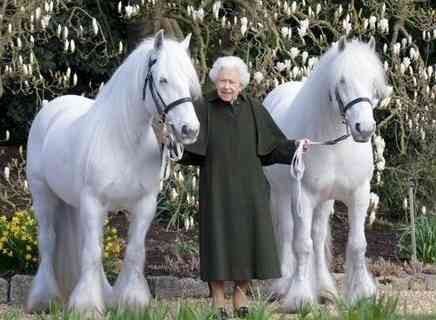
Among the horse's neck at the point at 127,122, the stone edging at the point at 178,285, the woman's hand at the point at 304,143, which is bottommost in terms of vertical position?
the stone edging at the point at 178,285

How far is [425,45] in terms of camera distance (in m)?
12.3

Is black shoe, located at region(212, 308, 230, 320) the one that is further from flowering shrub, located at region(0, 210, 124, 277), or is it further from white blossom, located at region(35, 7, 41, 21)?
white blossom, located at region(35, 7, 41, 21)

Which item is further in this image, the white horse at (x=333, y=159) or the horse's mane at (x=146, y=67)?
the white horse at (x=333, y=159)

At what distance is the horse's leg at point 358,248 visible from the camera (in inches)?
275

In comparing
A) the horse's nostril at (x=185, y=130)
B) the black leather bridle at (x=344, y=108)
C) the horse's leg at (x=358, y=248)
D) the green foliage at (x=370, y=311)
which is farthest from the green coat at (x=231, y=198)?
the green foliage at (x=370, y=311)

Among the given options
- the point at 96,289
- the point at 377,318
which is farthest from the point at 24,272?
the point at 377,318

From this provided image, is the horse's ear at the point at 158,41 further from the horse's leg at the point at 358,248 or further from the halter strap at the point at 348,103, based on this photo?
the horse's leg at the point at 358,248

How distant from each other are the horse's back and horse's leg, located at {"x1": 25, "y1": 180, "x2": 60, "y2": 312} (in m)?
0.13

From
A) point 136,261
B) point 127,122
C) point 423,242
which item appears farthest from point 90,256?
point 423,242

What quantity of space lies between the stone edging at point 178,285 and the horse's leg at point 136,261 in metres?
1.19

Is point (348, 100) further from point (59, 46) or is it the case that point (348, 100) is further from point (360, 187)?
point (59, 46)

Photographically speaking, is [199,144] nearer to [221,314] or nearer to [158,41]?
[158,41]

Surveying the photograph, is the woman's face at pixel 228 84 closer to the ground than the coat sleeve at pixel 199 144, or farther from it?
farther from it

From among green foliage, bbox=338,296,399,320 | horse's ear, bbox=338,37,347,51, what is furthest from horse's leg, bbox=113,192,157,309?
green foliage, bbox=338,296,399,320
